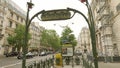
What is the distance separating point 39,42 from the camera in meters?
81.3

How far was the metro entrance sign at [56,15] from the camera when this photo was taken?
20.5ft

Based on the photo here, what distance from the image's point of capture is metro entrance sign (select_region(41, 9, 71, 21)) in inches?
245

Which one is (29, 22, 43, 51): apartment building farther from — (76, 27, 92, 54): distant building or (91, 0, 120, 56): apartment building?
(91, 0, 120, 56): apartment building

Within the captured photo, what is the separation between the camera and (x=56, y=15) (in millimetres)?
6285

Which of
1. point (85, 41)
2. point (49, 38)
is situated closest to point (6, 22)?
point (49, 38)

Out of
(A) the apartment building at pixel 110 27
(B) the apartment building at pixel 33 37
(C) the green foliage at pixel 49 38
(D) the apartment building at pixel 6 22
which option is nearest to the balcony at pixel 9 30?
(D) the apartment building at pixel 6 22

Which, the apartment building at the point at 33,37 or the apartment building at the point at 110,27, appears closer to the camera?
the apartment building at the point at 110,27

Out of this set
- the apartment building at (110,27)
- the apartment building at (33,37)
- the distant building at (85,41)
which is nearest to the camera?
the apartment building at (110,27)

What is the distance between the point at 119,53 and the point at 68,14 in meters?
19.9

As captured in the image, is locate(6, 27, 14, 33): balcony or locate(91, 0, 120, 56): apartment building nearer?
locate(91, 0, 120, 56): apartment building

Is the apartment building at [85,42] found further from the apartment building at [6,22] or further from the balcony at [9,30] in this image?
the apartment building at [6,22]

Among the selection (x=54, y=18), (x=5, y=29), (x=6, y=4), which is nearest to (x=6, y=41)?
(x=5, y=29)

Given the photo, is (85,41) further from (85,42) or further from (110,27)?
(110,27)

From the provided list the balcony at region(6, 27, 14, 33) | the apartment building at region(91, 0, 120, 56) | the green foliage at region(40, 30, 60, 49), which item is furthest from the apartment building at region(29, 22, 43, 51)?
the apartment building at region(91, 0, 120, 56)
